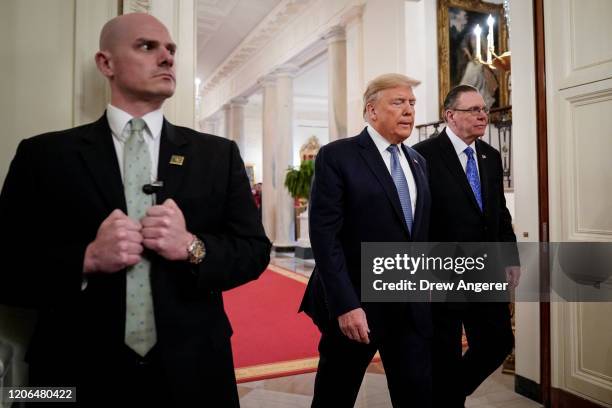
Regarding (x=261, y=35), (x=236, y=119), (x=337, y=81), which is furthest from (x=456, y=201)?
(x=236, y=119)

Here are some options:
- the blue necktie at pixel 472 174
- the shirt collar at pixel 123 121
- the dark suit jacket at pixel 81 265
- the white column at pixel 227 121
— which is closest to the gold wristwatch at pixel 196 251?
the dark suit jacket at pixel 81 265

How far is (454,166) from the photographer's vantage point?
2.67 m

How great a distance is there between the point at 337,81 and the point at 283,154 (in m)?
3.25

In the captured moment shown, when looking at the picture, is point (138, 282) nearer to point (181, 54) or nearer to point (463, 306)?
point (181, 54)

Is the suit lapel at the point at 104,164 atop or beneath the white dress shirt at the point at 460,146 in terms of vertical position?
beneath

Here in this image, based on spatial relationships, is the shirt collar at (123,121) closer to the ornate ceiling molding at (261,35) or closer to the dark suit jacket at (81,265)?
the dark suit jacket at (81,265)

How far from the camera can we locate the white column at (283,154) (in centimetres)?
1155

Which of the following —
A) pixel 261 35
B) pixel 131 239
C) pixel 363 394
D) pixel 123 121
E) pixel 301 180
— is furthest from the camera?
pixel 261 35

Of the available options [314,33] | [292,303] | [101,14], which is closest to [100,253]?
[101,14]

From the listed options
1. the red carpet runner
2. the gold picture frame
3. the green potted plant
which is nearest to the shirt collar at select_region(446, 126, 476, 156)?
the red carpet runner

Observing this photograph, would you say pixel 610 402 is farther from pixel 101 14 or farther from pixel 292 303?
pixel 292 303

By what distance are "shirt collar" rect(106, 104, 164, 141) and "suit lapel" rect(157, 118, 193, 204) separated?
0.03 meters

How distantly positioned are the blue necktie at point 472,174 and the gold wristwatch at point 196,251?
1894 millimetres

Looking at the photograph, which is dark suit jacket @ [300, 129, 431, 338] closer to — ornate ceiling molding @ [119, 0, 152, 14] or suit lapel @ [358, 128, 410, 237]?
suit lapel @ [358, 128, 410, 237]
